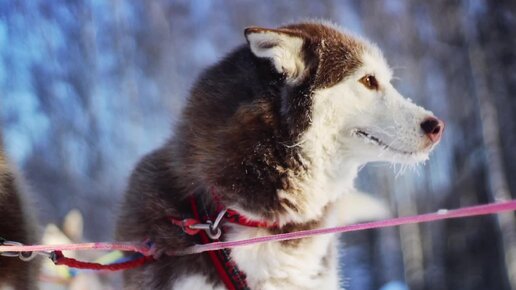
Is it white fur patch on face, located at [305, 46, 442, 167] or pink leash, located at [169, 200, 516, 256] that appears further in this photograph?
white fur patch on face, located at [305, 46, 442, 167]

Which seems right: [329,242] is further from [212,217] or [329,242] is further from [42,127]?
[42,127]

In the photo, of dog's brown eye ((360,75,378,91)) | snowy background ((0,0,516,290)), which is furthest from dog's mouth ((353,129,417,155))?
snowy background ((0,0,516,290))

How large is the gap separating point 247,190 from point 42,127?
7.55 metres

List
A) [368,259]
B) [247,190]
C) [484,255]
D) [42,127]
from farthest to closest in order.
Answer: [42,127]
[368,259]
[484,255]
[247,190]

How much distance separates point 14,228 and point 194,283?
0.64 meters

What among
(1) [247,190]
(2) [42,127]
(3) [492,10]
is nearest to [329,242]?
(1) [247,190]

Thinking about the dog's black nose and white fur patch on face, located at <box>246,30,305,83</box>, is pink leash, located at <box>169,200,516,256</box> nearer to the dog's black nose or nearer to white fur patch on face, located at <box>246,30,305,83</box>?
the dog's black nose

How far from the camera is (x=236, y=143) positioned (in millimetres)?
1825

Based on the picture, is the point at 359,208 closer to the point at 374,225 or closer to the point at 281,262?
the point at 281,262

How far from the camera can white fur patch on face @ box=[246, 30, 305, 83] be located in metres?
1.81

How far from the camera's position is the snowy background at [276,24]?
259 inches

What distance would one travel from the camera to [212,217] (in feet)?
6.04

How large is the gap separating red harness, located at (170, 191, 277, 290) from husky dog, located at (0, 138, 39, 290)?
21.1 inches

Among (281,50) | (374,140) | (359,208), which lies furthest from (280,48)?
(359,208)
